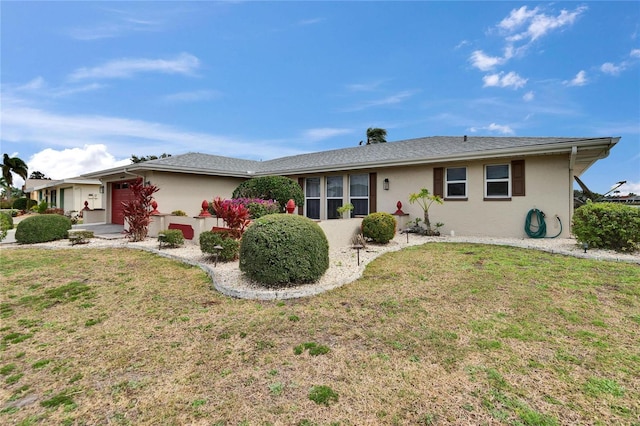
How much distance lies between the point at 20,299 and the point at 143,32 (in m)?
8.16

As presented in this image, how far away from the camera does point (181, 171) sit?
11.9 metres

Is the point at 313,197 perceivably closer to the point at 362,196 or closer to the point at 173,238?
the point at 362,196

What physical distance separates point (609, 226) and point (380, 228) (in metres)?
5.49

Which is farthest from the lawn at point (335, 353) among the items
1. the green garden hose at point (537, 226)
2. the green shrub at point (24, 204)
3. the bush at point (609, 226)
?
the green shrub at point (24, 204)

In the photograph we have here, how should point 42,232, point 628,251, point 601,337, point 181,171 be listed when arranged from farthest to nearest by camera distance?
1. point 181,171
2. point 42,232
3. point 628,251
4. point 601,337

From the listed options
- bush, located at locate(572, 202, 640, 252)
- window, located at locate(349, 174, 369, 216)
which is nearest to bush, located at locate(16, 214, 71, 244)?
window, located at locate(349, 174, 369, 216)

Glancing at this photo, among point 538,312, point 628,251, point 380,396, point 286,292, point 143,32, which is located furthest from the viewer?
point 143,32

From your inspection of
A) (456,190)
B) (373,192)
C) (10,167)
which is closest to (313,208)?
(373,192)

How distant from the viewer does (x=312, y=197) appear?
13773mm

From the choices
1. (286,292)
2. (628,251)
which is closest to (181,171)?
(286,292)

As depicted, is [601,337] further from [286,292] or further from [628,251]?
[628,251]

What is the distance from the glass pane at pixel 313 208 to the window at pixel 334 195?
0.63 m

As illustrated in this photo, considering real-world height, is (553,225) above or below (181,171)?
below

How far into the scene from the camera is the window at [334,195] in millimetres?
12904
